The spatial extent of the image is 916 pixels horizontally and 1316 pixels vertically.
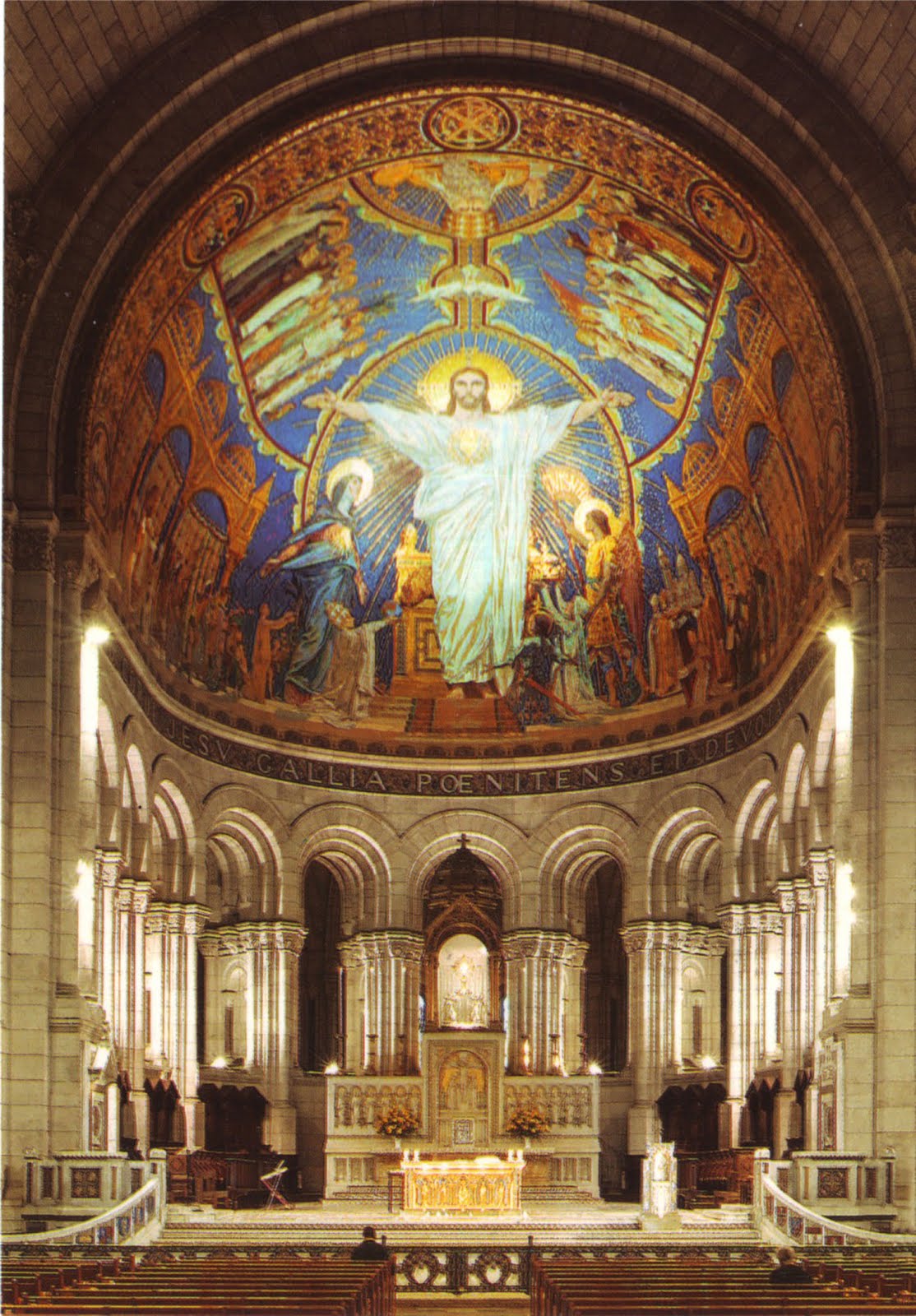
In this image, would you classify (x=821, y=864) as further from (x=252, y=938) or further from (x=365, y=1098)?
(x=252, y=938)

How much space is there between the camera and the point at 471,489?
4212 centimetres

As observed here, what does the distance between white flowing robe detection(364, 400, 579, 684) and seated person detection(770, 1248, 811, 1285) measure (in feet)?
82.7

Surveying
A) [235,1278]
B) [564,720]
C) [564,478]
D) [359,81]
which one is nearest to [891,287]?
[359,81]

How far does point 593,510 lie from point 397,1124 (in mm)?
12891

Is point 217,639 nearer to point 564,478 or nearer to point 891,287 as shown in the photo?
point 564,478

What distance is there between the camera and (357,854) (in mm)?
43375

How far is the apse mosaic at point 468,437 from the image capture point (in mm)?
33406

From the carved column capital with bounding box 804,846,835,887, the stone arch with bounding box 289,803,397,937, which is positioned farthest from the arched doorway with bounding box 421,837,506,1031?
the carved column capital with bounding box 804,846,835,887

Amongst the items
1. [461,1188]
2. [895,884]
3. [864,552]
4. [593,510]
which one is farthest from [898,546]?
[461,1188]

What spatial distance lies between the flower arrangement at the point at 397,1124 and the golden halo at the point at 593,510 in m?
12.3

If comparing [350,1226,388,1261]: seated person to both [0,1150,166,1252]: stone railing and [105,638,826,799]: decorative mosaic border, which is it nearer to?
[0,1150,166,1252]: stone railing

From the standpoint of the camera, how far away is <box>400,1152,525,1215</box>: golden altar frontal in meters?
33.0

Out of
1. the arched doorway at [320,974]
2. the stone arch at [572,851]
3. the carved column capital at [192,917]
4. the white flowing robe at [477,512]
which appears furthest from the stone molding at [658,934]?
the carved column capital at [192,917]

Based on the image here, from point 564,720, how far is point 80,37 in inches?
751
